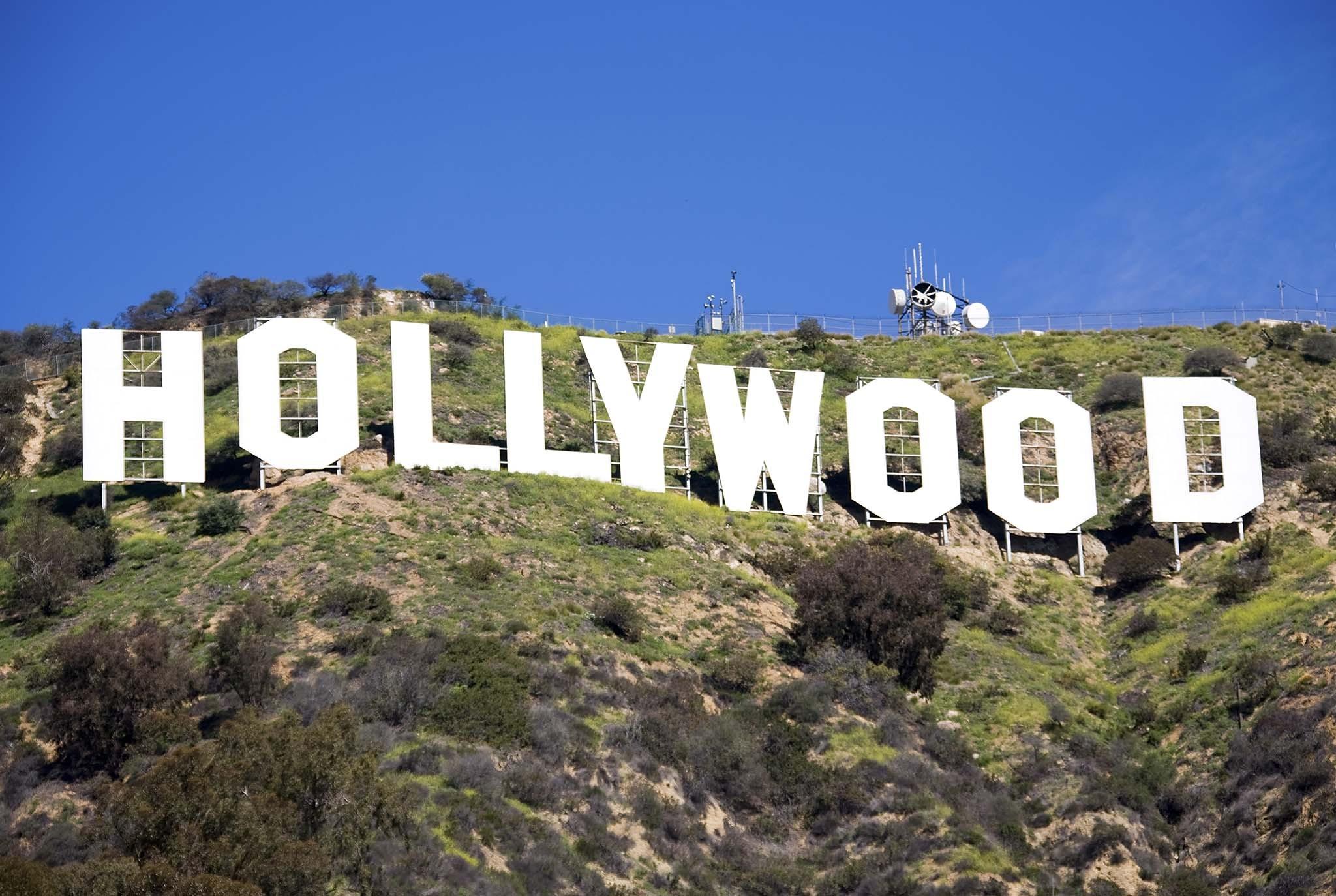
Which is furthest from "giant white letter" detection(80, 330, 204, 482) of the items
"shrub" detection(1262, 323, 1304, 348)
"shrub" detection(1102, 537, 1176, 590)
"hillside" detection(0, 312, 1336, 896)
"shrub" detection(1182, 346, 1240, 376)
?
"shrub" detection(1262, 323, 1304, 348)

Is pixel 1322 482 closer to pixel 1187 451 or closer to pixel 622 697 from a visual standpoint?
pixel 1187 451

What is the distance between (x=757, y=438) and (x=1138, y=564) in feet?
40.3

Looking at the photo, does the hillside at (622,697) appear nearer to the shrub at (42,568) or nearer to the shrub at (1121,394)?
the shrub at (42,568)

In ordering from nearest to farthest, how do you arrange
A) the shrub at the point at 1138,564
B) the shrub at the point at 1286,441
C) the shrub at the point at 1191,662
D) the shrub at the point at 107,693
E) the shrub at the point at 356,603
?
1. the shrub at the point at 107,693
2. the shrub at the point at 356,603
3. the shrub at the point at 1191,662
4. the shrub at the point at 1138,564
5. the shrub at the point at 1286,441

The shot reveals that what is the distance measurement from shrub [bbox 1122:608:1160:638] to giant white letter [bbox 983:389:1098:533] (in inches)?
229

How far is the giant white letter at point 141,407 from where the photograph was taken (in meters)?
52.5

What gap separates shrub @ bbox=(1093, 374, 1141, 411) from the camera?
221 feet

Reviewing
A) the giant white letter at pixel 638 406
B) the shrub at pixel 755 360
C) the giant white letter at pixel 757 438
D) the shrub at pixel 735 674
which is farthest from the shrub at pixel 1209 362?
the shrub at pixel 735 674

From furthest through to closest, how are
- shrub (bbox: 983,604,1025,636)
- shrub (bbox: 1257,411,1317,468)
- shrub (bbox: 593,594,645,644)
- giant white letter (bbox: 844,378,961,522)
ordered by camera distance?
shrub (bbox: 1257,411,1317,468), giant white letter (bbox: 844,378,961,522), shrub (bbox: 983,604,1025,636), shrub (bbox: 593,594,645,644)

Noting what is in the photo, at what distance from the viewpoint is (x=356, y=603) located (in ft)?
149

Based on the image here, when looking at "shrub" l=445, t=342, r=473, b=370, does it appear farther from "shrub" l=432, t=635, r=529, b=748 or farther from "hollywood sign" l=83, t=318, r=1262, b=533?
"shrub" l=432, t=635, r=529, b=748

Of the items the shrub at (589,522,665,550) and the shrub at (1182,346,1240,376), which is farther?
the shrub at (1182,346,1240,376)

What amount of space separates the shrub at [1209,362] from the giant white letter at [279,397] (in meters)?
33.8

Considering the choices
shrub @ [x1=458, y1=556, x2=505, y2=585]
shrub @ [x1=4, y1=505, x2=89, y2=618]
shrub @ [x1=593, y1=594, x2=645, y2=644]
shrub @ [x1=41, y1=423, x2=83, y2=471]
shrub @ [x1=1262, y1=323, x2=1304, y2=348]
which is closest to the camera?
shrub @ [x1=593, y1=594, x2=645, y2=644]
